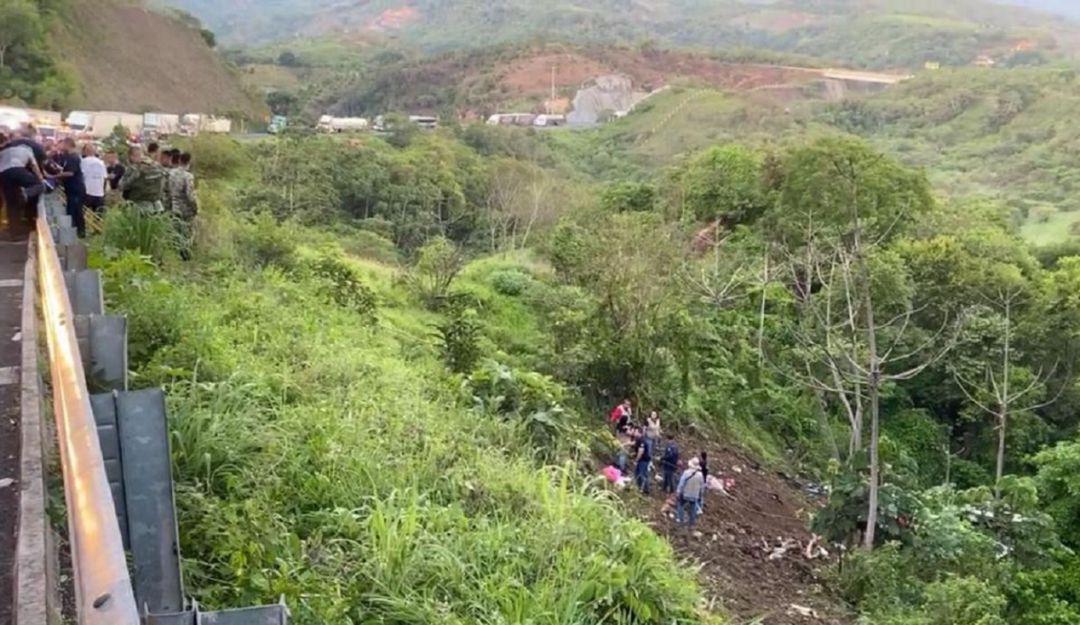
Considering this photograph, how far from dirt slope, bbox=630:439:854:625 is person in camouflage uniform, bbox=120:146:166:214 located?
229 inches

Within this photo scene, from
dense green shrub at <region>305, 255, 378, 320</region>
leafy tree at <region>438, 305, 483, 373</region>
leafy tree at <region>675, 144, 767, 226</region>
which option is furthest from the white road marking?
leafy tree at <region>675, 144, 767, 226</region>

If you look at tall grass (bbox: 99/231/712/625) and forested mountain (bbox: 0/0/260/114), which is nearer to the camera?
tall grass (bbox: 99/231/712/625)

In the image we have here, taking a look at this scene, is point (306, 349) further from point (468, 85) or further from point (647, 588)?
point (468, 85)

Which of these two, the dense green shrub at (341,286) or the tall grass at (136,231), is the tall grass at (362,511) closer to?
the tall grass at (136,231)

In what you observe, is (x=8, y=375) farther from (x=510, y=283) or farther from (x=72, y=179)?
(x=510, y=283)

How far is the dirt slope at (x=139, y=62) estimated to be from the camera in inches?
2525

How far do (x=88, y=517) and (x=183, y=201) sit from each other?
847cm

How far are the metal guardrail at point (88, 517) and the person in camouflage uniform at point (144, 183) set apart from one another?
6.92 m

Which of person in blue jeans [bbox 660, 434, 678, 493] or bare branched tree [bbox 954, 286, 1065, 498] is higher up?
person in blue jeans [bbox 660, 434, 678, 493]

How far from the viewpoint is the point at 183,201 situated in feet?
31.5

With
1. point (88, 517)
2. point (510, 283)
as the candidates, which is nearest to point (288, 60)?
point (510, 283)

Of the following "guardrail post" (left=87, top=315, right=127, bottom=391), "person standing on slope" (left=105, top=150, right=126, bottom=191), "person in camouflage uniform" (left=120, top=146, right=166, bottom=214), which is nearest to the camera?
"guardrail post" (left=87, top=315, right=127, bottom=391)

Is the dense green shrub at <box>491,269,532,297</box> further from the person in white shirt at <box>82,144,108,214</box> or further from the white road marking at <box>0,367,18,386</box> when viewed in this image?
the white road marking at <box>0,367,18,386</box>

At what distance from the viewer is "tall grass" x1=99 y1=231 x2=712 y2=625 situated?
13.5 ft
